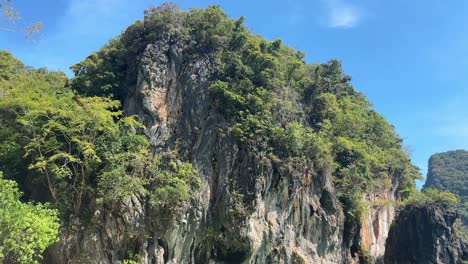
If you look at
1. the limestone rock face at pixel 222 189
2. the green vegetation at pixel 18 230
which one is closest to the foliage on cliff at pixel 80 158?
the limestone rock face at pixel 222 189

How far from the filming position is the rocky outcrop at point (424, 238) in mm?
29484

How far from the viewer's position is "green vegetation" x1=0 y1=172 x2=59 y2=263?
1324 centimetres

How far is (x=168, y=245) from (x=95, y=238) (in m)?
3.17

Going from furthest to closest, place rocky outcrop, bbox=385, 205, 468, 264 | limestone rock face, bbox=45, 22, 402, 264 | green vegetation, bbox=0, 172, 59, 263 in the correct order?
rocky outcrop, bbox=385, 205, 468, 264
limestone rock face, bbox=45, 22, 402, 264
green vegetation, bbox=0, 172, 59, 263

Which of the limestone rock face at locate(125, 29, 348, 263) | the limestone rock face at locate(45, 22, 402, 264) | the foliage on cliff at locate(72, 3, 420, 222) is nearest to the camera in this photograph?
the limestone rock face at locate(45, 22, 402, 264)

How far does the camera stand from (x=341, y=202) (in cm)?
2591

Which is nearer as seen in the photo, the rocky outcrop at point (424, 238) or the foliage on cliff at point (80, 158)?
the foliage on cliff at point (80, 158)

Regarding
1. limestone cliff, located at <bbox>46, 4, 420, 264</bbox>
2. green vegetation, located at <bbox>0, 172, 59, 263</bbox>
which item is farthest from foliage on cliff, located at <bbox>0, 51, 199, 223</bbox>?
green vegetation, located at <bbox>0, 172, 59, 263</bbox>

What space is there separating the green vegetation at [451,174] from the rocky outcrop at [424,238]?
32.7 metres

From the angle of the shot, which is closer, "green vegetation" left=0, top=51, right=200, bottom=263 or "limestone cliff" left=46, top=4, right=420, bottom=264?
"green vegetation" left=0, top=51, right=200, bottom=263

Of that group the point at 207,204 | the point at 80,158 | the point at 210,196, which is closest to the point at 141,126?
the point at 80,158

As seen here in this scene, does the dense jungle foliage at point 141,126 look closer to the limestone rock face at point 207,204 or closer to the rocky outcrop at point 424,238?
the limestone rock face at point 207,204

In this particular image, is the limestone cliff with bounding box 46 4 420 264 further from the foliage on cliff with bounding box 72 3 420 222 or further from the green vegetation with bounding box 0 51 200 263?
the green vegetation with bounding box 0 51 200 263

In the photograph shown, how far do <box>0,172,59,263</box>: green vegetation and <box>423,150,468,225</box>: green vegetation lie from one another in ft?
194
